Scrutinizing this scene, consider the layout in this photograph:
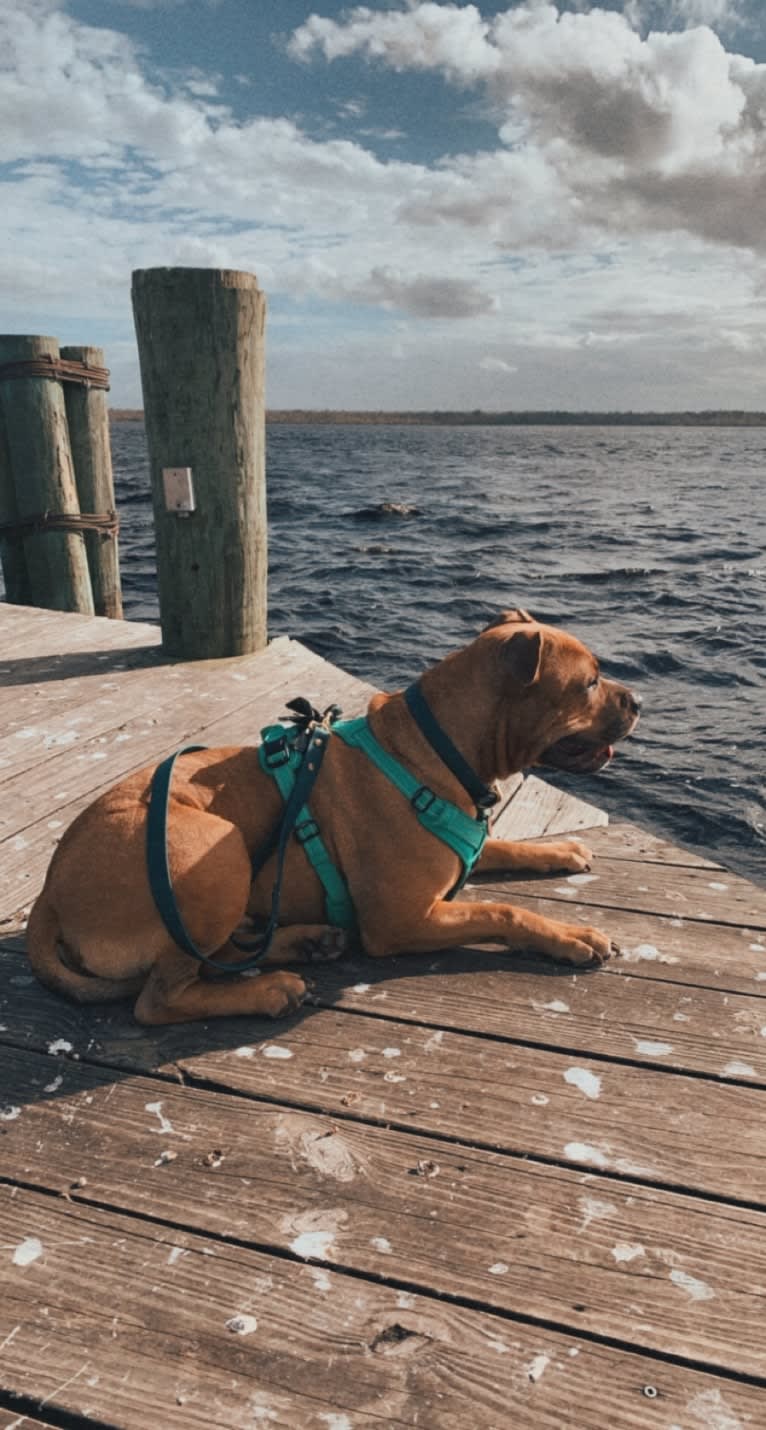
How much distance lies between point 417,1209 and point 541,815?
2.30 metres

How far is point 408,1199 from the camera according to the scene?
208 cm

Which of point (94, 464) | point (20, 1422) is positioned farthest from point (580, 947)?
point (94, 464)

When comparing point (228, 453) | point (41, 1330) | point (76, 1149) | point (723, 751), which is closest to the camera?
point (41, 1330)

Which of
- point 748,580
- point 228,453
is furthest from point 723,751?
point 748,580

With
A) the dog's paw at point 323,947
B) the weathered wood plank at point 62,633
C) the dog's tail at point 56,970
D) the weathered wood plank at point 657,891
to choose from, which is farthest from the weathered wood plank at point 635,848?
the weathered wood plank at point 62,633

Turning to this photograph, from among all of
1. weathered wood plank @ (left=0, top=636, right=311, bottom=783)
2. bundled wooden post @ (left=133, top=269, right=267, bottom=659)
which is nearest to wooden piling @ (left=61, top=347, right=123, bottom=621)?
bundled wooden post @ (left=133, top=269, right=267, bottom=659)

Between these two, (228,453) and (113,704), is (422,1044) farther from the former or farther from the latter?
(228,453)

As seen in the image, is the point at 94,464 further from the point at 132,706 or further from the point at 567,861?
the point at 567,861

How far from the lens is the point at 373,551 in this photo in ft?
70.7

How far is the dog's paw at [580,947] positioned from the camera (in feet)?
9.80

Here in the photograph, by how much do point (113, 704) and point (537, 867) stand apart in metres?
2.82

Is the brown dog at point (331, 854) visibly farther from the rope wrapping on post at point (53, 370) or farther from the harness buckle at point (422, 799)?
the rope wrapping on post at point (53, 370)

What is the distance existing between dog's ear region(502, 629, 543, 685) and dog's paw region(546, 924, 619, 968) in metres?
0.82

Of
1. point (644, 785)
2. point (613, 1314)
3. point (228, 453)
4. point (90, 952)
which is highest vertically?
point (228, 453)
